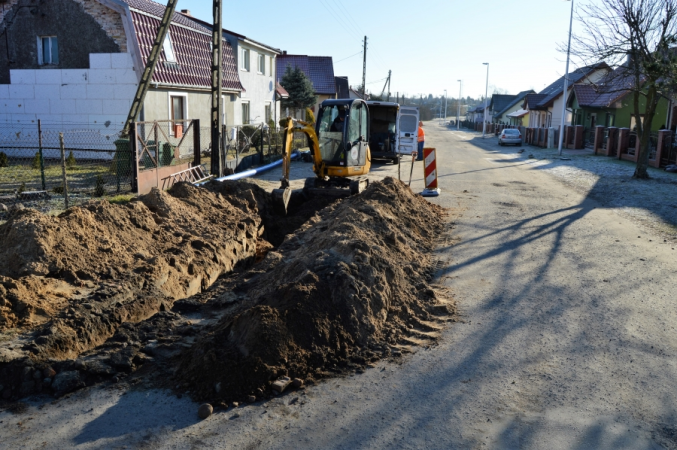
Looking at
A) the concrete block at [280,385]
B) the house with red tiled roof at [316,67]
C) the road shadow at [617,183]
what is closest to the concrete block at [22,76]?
the road shadow at [617,183]

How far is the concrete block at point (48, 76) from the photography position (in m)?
20.5

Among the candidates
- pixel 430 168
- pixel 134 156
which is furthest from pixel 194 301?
pixel 430 168

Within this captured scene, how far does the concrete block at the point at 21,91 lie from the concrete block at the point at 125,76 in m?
3.49

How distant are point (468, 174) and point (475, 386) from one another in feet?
56.9

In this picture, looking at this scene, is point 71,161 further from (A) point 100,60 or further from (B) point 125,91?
(A) point 100,60

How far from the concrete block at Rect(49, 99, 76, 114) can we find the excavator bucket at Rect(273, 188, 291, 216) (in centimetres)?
1178

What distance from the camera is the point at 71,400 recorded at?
188 inches

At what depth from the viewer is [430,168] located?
16062 millimetres

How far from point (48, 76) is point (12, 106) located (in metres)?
1.84

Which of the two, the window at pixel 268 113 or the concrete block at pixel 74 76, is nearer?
the concrete block at pixel 74 76

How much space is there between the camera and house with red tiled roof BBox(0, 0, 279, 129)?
19.8 meters

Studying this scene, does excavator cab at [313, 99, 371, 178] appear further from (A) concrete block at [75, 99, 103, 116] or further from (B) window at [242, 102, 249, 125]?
(B) window at [242, 102, 249, 125]

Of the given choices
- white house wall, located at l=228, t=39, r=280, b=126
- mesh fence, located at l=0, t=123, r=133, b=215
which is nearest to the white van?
white house wall, located at l=228, t=39, r=280, b=126

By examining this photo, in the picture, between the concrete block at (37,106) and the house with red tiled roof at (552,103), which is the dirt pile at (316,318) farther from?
the house with red tiled roof at (552,103)
